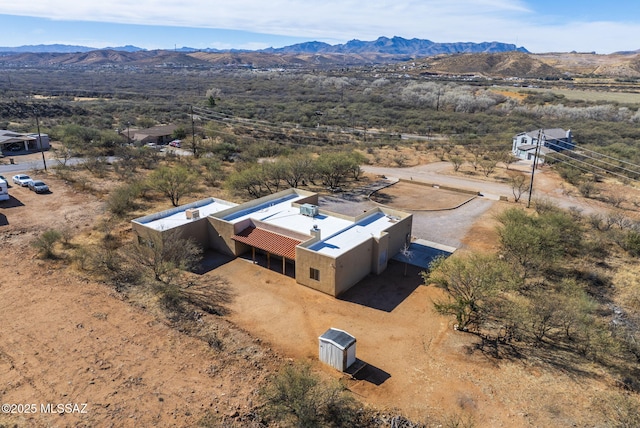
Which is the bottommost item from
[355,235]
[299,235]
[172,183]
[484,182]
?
[484,182]

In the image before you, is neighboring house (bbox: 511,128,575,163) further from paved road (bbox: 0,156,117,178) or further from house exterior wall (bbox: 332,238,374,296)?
paved road (bbox: 0,156,117,178)

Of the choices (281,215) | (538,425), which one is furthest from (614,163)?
(538,425)

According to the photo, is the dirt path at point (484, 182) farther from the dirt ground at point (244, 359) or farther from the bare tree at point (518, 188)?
the dirt ground at point (244, 359)

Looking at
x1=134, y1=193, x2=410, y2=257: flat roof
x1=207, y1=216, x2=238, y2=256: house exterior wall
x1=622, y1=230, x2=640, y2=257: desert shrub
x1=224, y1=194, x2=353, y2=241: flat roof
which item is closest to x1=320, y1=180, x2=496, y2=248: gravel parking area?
A: x1=134, y1=193, x2=410, y2=257: flat roof

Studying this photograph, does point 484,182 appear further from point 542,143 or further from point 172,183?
point 172,183

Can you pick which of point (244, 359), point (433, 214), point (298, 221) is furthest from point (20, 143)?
point (244, 359)

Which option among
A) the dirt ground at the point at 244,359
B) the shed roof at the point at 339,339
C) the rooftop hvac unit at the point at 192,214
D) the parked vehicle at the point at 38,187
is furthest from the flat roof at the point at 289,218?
the parked vehicle at the point at 38,187
